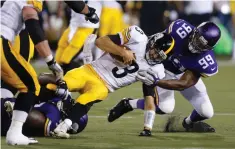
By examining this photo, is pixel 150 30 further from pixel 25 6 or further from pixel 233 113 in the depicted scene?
pixel 25 6

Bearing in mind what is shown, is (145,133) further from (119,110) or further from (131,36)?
(131,36)

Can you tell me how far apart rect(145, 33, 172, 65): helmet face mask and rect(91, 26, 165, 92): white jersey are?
0.63 feet

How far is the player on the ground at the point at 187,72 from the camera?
19.0 ft

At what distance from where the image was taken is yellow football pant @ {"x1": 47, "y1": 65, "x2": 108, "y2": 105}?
5.82 metres

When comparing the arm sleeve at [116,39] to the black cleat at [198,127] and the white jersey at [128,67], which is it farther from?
the black cleat at [198,127]

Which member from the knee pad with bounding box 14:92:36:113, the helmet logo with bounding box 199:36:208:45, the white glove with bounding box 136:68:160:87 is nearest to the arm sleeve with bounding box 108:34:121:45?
the white glove with bounding box 136:68:160:87

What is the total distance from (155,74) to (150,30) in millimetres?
8683

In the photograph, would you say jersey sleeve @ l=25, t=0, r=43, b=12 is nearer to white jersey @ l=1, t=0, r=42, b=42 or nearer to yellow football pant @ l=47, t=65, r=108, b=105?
white jersey @ l=1, t=0, r=42, b=42

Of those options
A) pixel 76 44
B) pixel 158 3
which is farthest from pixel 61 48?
pixel 158 3

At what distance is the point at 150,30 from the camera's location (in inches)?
556

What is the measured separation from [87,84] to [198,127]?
40.5 inches

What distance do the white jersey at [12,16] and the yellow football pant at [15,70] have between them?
2.7 inches

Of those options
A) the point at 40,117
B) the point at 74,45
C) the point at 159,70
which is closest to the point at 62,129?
the point at 40,117

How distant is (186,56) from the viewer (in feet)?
20.0
